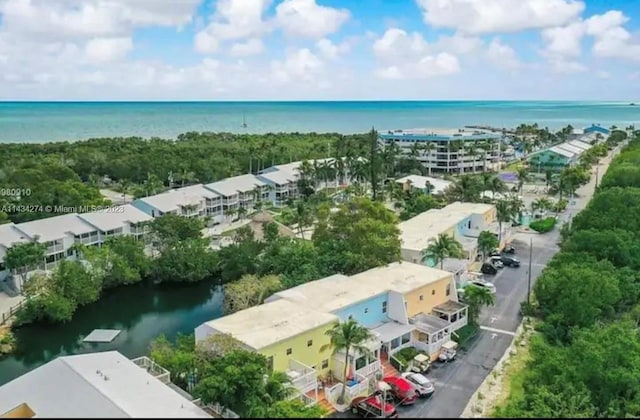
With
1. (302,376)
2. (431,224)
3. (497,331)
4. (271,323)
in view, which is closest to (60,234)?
(271,323)

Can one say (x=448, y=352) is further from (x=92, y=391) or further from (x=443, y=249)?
(x=92, y=391)

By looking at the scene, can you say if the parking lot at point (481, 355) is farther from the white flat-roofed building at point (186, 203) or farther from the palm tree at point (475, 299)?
the white flat-roofed building at point (186, 203)

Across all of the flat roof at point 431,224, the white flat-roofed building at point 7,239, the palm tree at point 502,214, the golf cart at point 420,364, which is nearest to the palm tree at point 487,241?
the flat roof at point 431,224

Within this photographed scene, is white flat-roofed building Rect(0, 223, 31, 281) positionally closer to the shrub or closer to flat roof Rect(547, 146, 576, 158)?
the shrub

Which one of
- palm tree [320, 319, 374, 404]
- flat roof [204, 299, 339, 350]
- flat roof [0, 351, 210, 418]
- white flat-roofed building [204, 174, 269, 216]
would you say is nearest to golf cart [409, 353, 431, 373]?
palm tree [320, 319, 374, 404]

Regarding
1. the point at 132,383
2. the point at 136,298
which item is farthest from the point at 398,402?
the point at 136,298

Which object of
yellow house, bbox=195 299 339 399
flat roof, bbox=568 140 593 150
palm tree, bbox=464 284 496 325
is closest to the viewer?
yellow house, bbox=195 299 339 399

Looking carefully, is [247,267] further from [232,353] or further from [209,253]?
[232,353]
